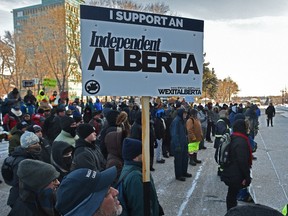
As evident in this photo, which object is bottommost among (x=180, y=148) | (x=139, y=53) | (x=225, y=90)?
(x=180, y=148)

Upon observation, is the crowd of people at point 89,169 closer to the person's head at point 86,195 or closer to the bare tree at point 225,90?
the person's head at point 86,195

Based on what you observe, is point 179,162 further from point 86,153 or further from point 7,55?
point 7,55

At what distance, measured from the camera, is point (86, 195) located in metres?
1.61

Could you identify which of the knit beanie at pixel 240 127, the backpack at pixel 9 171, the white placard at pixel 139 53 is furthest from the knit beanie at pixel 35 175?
the knit beanie at pixel 240 127

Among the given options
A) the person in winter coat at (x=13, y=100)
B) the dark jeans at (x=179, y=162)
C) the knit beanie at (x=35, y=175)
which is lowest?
the dark jeans at (x=179, y=162)

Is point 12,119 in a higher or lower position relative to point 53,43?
lower

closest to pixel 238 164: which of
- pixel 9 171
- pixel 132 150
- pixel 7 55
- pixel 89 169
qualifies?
pixel 132 150

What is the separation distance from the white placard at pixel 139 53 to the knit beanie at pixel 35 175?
837 millimetres

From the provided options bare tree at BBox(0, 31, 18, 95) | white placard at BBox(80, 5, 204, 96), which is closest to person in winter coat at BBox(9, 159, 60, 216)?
white placard at BBox(80, 5, 204, 96)

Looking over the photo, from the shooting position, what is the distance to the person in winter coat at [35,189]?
8.22 feet

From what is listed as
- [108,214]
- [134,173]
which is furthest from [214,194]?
[108,214]

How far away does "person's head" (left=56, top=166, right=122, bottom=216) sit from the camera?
1586 millimetres

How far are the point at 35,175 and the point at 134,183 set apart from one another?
93 cm

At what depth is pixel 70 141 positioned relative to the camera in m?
4.61
